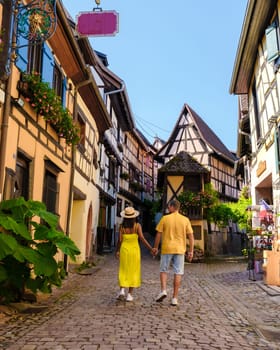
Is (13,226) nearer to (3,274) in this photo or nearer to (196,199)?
(3,274)

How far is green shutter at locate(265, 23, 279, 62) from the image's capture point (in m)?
9.29

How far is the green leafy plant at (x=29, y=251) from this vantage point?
4746 mm

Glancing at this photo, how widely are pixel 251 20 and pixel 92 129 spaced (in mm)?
6666

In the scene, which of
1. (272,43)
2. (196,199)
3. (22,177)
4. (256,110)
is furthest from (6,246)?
(196,199)

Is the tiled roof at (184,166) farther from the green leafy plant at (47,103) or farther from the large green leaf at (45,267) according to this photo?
the large green leaf at (45,267)

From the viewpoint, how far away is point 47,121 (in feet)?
27.8

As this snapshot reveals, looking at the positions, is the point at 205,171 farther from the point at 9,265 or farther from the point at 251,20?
the point at 9,265

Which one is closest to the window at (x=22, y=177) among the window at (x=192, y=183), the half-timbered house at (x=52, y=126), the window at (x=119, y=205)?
the half-timbered house at (x=52, y=126)

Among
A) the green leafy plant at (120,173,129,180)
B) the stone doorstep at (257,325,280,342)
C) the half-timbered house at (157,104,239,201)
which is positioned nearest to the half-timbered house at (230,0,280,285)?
the stone doorstep at (257,325,280,342)

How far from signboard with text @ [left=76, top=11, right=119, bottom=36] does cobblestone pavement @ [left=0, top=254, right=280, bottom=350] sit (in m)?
4.77

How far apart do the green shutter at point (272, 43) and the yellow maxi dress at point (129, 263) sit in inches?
232

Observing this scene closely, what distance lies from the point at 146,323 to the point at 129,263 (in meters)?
1.53

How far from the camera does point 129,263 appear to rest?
596 centimetres

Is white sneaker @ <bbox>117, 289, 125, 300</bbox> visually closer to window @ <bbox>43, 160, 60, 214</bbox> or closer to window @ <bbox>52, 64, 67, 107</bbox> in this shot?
window @ <bbox>43, 160, 60, 214</bbox>
